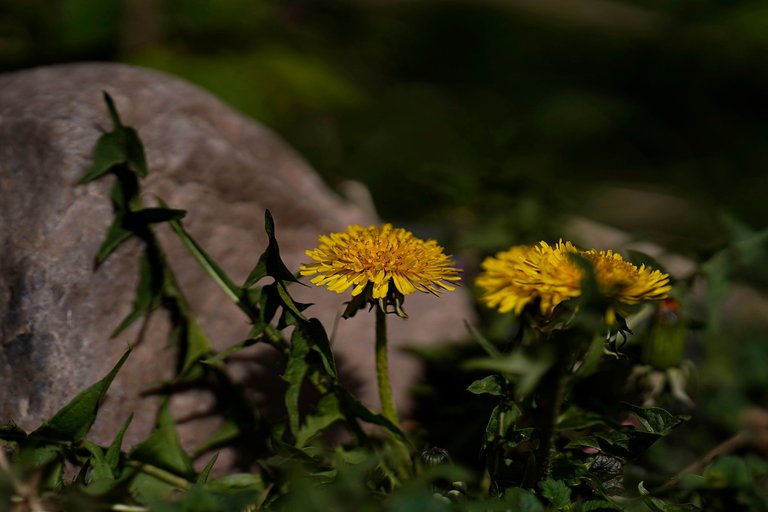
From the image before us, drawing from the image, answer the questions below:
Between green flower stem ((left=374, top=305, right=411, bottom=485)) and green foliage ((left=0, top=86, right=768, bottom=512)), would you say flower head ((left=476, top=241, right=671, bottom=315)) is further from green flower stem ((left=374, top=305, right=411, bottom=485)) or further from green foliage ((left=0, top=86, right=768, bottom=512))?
green flower stem ((left=374, top=305, right=411, bottom=485))

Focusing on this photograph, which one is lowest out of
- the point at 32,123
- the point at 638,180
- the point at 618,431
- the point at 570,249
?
the point at 638,180

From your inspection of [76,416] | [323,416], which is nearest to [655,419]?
[323,416]

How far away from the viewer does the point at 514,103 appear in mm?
3684

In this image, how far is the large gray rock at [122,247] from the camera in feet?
4.15

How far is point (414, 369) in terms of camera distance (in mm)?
1642

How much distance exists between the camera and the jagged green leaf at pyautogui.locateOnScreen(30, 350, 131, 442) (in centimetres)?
111

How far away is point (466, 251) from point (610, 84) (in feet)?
7.30

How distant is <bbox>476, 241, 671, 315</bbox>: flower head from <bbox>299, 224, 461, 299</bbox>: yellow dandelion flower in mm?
79

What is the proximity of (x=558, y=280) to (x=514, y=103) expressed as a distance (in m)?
2.81

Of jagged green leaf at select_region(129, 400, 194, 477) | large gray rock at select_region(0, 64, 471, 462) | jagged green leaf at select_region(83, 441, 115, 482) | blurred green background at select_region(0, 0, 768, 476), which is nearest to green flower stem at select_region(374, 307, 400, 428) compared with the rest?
large gray rock at select_region(0, 64, 471, 462)

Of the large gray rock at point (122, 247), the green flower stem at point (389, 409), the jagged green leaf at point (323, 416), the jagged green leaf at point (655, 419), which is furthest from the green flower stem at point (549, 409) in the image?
the large gray rock at point (122, 247)

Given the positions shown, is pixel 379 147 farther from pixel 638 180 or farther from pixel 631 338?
pixel 631 338

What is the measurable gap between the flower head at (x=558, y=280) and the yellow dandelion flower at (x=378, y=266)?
79 millimetres

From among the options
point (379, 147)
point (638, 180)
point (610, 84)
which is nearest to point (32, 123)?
point (379, 147)
